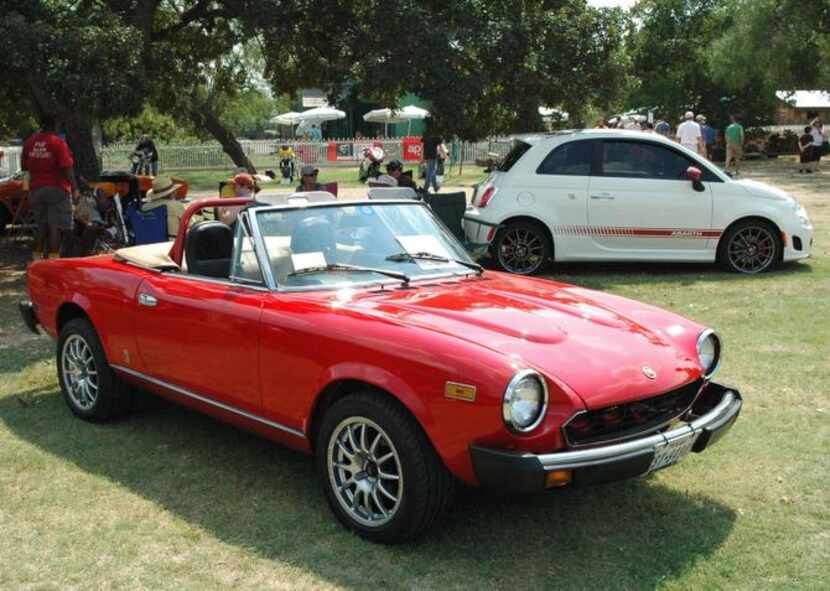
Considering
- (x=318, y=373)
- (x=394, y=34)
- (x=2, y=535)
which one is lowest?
(x=2, y=535)

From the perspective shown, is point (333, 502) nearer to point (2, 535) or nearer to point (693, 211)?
point (2, 535)

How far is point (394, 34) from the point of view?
11.8m

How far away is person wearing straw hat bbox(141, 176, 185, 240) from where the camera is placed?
42.7 feet

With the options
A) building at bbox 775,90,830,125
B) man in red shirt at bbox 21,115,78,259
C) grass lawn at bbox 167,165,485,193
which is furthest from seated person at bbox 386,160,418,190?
building at bbox 775,90,830,125

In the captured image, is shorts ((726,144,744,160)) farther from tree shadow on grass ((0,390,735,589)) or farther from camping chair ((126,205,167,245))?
tree shadow on grass ((0,390,735,589))

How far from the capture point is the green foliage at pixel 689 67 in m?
40.0

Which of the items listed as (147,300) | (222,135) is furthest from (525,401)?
(222,135)

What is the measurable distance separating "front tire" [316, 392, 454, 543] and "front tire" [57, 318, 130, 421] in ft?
6.86

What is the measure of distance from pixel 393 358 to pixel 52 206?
8.22m

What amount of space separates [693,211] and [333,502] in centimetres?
762

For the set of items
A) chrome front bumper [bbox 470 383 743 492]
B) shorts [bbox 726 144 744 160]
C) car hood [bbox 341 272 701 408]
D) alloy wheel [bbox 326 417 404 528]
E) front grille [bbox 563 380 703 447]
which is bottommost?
alloy wheel [bbox 326 417 404 528]

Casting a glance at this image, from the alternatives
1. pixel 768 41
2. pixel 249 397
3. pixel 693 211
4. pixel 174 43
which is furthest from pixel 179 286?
pixel 768 41

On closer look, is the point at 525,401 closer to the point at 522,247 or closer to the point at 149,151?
the point at 522,247

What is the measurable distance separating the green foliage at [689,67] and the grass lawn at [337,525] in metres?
34.0
